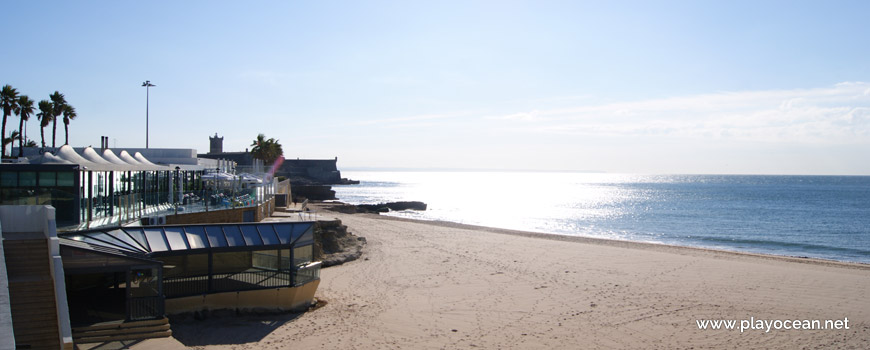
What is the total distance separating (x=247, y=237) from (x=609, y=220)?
50.2 m

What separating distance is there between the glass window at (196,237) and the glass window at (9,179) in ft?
19.5

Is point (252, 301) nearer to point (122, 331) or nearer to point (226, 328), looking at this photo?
point (226, 328)

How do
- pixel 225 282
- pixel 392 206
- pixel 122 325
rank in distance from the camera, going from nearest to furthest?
pixel 122 325, pixel 225 282, pixel 392 206

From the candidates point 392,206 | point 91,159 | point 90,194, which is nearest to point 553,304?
point 90,194

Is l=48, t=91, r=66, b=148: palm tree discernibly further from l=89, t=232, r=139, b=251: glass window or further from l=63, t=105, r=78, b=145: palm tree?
l=89, t=232, r=139, b=251: glass window

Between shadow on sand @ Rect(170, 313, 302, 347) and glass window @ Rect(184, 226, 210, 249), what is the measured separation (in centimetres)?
183

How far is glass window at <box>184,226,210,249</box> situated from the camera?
14.6 meters

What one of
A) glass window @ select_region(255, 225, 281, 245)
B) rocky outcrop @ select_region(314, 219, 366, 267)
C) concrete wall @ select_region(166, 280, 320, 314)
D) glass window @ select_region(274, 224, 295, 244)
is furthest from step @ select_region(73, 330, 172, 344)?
rocky outcrop @ select_region(314, 219, 366, 267)

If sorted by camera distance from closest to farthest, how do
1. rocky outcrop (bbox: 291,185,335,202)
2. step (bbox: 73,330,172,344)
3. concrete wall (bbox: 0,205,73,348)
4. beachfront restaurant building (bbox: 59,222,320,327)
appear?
concrete wall (bbox: 0,205,73,348)
step (bbox: 73,330,172,344)
beachfront restaurant building (bbox: 59,222,320,327)
rocky outcrop (bbox: 291,185,335,202)

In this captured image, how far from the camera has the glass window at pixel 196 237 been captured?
14.6 metres

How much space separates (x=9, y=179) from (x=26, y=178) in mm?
462

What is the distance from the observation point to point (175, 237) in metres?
14.5

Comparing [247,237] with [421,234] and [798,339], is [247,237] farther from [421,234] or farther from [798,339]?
[421,234]

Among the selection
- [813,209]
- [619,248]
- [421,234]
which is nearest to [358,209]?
[421,234]
